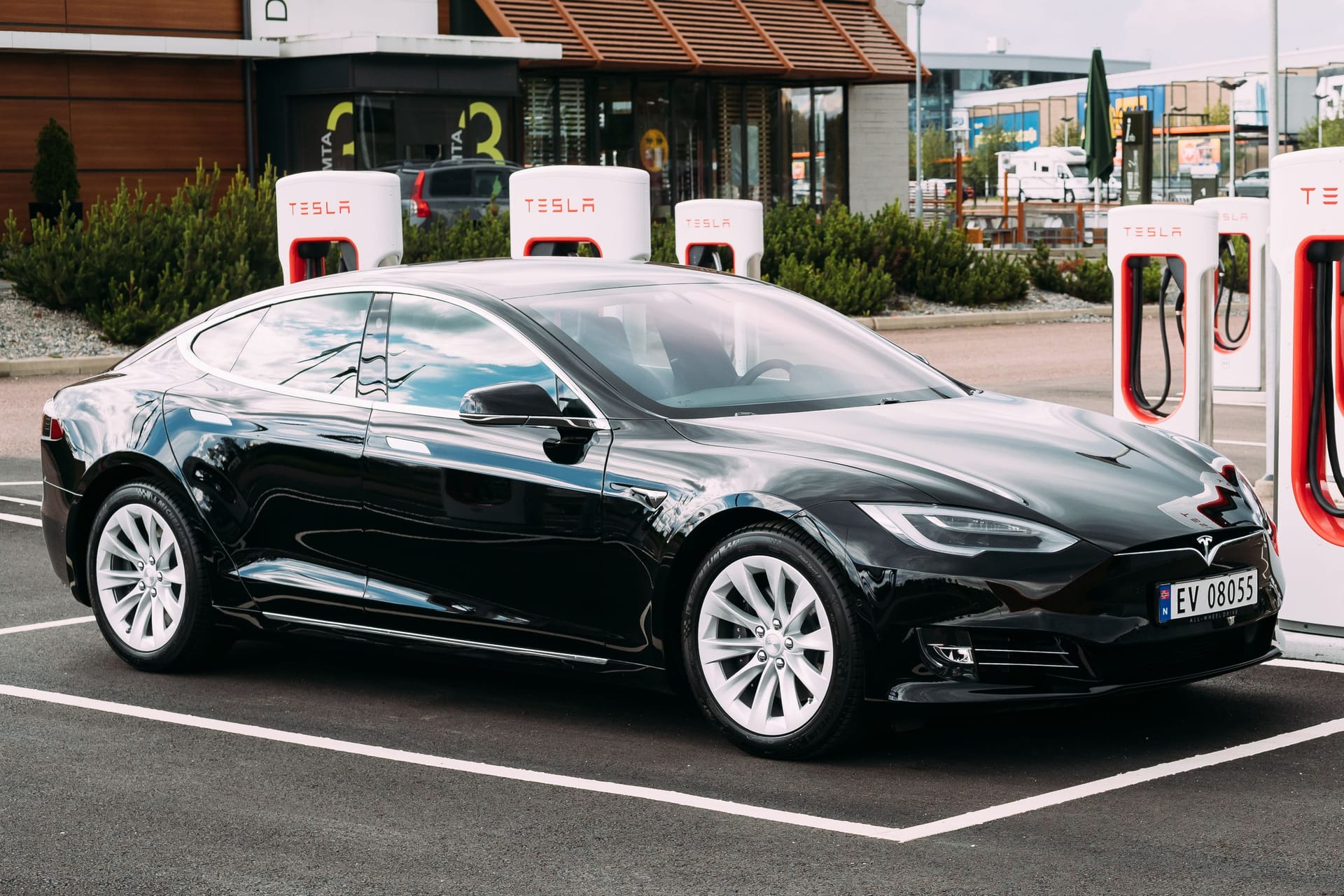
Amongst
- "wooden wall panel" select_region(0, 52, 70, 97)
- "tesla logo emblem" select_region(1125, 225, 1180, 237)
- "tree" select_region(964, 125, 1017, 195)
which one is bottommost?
"tesla logo emblem" select_region(1125, 225, 1180, 237)

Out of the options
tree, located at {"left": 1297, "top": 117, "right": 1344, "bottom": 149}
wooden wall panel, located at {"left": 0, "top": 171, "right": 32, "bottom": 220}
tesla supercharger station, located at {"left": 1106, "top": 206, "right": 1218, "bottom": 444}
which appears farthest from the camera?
tree, located at {"left": 1297, "top": 117, "right": 1344, "bottom": 149}

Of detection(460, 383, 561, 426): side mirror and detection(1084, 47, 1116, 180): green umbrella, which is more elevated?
detection(1084, 47, 1116, 180): green umbrella

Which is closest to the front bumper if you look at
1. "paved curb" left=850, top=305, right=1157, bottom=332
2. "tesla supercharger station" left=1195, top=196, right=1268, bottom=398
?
"tesla supercharger station" left=1195, top=196, right=1268, bottom=398

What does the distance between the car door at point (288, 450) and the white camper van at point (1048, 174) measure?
6529cm

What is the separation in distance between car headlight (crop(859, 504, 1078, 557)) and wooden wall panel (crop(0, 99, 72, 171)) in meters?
26.3

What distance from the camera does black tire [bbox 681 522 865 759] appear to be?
5.39 meters

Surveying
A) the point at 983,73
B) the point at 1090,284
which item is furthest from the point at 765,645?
the point at 983,73

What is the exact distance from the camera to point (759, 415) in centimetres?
607

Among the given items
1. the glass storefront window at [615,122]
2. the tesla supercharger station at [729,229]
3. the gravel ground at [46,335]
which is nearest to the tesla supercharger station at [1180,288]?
the tesla supercharger station at [729,229]

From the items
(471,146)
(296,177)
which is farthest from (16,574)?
(471,146)

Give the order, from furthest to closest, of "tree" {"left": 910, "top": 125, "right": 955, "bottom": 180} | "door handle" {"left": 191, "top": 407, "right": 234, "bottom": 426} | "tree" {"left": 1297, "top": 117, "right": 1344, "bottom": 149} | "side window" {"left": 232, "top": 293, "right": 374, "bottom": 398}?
"tree" {"left": 910, "top": 125, "right": 955, "bottom": 180}
"tree" {"left": 1297, "top": 117, "right": 1344, "bottom": 149}
"door handle" {"left": 191, "top": 407, "right": 234, "bottom": 426}
"side window" {"left": 232, "top": 293, "right": 374, "bottom": 398}

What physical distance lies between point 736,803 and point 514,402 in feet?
4.85

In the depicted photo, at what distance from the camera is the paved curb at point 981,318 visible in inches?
961

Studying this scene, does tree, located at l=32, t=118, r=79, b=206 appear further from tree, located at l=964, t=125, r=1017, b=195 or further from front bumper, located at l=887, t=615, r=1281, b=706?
tree, located at l=964, t=125, r=1017, b=195
